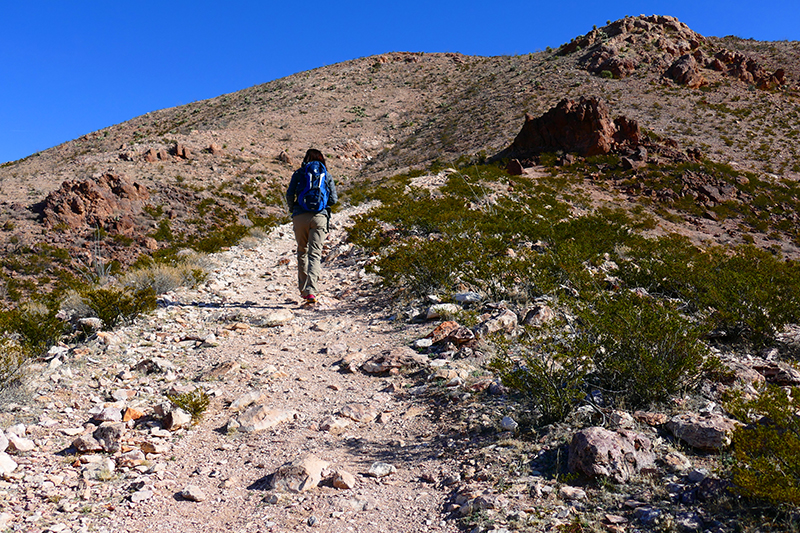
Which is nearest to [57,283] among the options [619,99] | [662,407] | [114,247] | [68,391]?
[114,247]

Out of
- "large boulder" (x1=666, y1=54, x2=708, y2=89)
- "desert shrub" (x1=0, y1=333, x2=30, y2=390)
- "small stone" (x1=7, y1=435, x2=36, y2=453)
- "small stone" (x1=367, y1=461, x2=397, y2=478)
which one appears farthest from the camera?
"large boulder" (x1=666, y1=54, x2=708, y2=89)

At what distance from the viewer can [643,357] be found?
11.9ft

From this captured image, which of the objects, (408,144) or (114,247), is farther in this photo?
(408,144)

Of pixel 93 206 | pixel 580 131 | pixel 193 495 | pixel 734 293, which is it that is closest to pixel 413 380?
pixel 193 495

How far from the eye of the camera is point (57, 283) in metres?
15.7

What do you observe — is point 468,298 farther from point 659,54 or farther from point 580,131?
point 659,54

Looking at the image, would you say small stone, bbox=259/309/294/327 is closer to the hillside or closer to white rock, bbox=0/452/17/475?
the hillside

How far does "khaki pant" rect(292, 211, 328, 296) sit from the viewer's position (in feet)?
25.3

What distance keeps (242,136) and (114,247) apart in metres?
21.2

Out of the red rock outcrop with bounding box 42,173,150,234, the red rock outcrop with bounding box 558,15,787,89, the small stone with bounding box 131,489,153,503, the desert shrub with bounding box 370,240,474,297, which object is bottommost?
the small stone with bounding box 131,489,153,503

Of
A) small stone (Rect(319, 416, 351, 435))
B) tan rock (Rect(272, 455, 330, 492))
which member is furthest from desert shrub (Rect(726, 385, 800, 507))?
small stone (Rect(319, 416, 351, 435))

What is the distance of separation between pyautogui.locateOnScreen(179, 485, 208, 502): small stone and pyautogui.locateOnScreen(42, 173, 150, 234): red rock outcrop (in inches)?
754

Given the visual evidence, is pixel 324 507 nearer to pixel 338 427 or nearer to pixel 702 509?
pixel 338 427

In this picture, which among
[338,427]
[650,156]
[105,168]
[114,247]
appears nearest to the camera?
[338,427]
